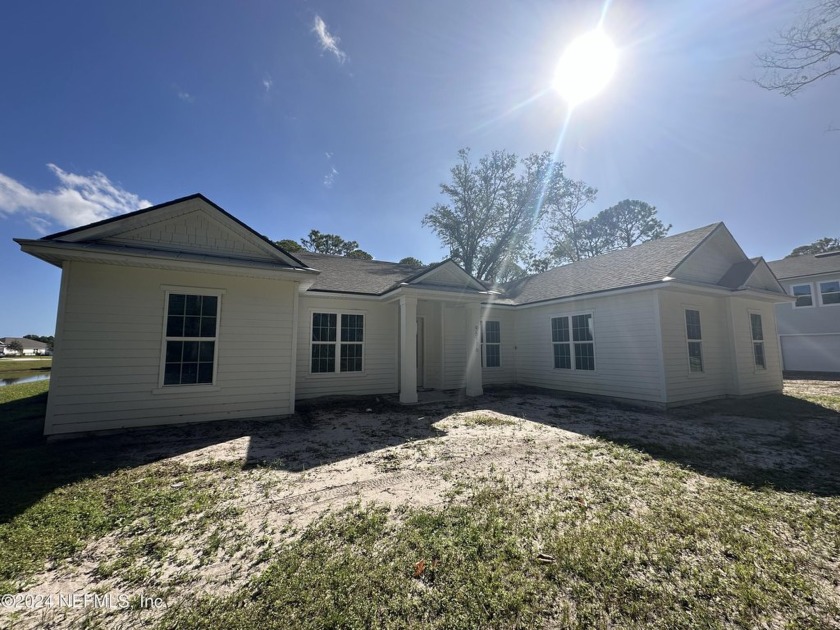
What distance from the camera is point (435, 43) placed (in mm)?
9469

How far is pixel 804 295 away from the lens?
57.3ft

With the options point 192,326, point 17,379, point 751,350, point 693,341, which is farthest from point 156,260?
point 17,379

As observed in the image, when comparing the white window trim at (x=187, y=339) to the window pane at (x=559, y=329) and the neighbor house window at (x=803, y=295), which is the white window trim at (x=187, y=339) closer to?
the window pane at (x=559, y=329)

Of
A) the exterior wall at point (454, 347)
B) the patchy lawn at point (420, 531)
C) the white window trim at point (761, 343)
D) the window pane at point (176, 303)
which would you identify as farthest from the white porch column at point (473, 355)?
the white window trim at point (761, 343)

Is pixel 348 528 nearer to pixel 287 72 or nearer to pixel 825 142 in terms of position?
pixel 287 72

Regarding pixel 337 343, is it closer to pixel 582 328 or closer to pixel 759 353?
pixel 582 328

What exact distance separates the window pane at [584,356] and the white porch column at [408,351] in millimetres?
5572

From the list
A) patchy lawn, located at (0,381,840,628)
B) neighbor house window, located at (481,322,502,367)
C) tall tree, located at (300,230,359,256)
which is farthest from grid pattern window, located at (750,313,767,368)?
tall tree, located at (300,230,359,256)

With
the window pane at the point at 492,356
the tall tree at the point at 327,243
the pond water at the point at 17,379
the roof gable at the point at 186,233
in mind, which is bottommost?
the pond water at the point at 17,379

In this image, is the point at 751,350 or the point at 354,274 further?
the point at 354,274

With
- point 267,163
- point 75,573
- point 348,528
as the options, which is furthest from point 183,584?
point 267,163

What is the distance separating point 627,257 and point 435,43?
942 cm

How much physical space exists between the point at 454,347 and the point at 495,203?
61.6 ft

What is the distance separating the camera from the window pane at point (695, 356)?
9192 mm
